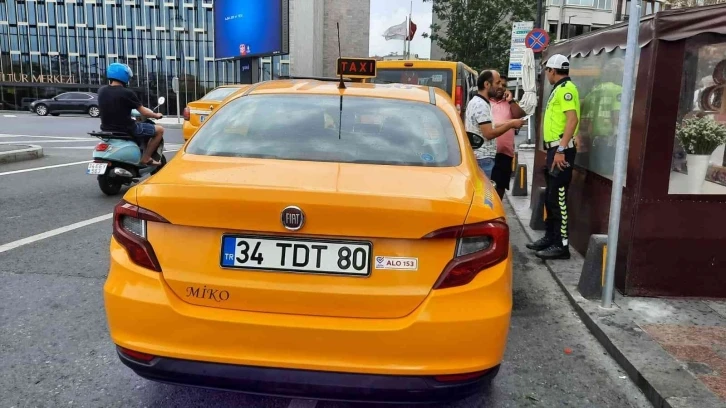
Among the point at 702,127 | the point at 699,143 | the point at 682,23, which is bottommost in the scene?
the point at 699,143

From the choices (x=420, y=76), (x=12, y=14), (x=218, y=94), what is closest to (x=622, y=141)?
(x=420, y=76)

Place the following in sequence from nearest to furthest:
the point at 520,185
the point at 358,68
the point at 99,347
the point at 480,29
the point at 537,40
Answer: the point at 99,347, the point at 358,68, the point at 520,185, the point at 537,40, the point at 480,29

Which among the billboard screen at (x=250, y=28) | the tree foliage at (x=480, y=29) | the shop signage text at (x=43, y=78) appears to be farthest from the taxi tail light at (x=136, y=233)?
the shop signage text at (x=43, y=78)

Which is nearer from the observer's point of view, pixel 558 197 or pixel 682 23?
pixel 682 23

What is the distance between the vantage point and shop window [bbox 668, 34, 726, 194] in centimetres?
440

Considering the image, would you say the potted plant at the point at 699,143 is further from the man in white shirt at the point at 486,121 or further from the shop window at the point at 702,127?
the man in white shirt at the point at 486,121

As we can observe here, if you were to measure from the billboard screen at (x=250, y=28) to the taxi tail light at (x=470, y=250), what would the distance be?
2853 cm

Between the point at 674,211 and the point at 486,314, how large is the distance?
111 inches

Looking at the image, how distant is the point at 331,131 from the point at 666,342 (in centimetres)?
248

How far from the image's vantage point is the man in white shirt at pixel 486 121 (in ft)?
19.9

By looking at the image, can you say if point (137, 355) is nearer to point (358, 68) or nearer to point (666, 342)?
point (358, 68)

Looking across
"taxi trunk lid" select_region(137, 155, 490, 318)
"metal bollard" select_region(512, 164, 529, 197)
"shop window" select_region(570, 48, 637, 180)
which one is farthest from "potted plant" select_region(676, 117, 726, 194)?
"metal bollard" select_region(512, 164, 529, 197)

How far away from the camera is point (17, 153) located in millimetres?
11680

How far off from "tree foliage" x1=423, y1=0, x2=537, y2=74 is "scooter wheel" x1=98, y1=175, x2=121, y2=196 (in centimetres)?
2834
